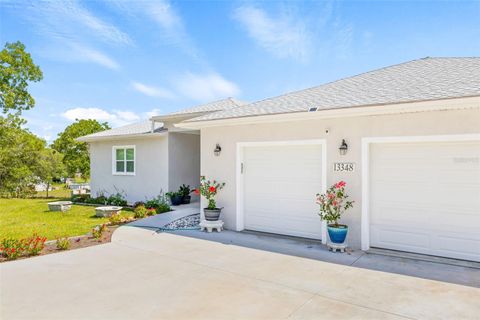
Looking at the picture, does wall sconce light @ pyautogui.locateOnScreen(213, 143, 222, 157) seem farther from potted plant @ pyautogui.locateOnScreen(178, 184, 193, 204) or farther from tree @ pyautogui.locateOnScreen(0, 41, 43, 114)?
tree @ pyautogui.locateOnScreen(0, 41, 43, 114)

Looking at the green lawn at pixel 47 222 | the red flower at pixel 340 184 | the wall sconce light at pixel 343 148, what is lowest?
the green lawn at pixel 47 222

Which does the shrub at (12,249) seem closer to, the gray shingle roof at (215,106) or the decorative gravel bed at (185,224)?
the decorative gravel bed at (185,224)

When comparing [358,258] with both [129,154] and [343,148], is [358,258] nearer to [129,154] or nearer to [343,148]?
[343,148]

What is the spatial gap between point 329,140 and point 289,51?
643 centimetres

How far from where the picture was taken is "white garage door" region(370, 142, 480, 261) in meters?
6.00

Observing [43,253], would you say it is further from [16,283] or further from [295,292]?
[295,292]

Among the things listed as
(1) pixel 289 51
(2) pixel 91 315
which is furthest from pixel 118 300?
(1) pixel 289 51

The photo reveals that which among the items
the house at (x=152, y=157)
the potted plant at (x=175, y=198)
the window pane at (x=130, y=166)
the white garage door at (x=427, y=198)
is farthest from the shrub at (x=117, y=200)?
the white garage door at (x=427, y=198)

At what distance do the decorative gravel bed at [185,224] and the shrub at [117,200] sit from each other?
5360 mm

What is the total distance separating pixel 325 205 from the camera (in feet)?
23.3

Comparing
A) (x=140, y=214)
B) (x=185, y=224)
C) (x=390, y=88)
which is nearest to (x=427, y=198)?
(x=390, y=88)

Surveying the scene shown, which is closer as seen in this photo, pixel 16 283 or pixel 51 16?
pixel 16 283

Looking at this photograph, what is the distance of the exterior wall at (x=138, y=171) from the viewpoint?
13.7m

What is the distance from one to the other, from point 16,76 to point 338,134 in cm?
2498
